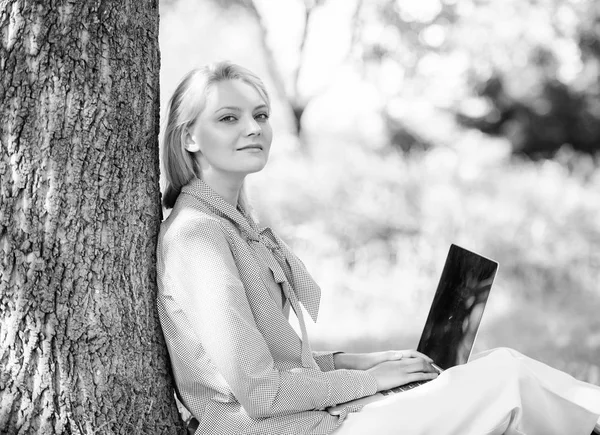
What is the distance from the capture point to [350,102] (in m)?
9.05

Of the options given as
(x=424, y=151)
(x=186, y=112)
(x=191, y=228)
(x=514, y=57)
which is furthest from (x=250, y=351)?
(x=514, y=57)

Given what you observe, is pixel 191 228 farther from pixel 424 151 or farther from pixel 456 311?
pixel 424 151

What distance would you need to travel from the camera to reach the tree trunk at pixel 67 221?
85.8 inches

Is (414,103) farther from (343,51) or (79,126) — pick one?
(79,126)

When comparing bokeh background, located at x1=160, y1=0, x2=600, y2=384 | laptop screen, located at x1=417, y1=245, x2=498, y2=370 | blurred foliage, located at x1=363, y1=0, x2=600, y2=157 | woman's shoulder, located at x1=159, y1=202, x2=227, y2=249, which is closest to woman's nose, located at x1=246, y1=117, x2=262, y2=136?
woman's shoulder, located at x1=159, y1=202, x2=227, y2=249

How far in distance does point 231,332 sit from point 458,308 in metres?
0.82

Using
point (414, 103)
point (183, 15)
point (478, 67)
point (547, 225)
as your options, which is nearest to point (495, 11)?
point (478, 67)

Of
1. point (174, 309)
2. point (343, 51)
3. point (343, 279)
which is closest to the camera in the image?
point (174, 309)

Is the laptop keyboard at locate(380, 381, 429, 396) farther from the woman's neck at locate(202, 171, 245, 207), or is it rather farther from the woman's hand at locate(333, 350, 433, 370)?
the woman's neck at locate(202, 171, 245, 207)

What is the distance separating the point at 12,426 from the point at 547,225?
5.62 meters

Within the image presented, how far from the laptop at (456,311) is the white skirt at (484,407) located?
0.12 m

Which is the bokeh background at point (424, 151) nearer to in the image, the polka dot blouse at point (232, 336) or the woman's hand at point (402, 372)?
the woman's hand at point (402, 372)

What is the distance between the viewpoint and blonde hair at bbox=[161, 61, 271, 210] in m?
2.55

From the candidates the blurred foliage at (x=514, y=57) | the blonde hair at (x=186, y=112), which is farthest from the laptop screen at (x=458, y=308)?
the blurred foliage at (x=514, y=57)
